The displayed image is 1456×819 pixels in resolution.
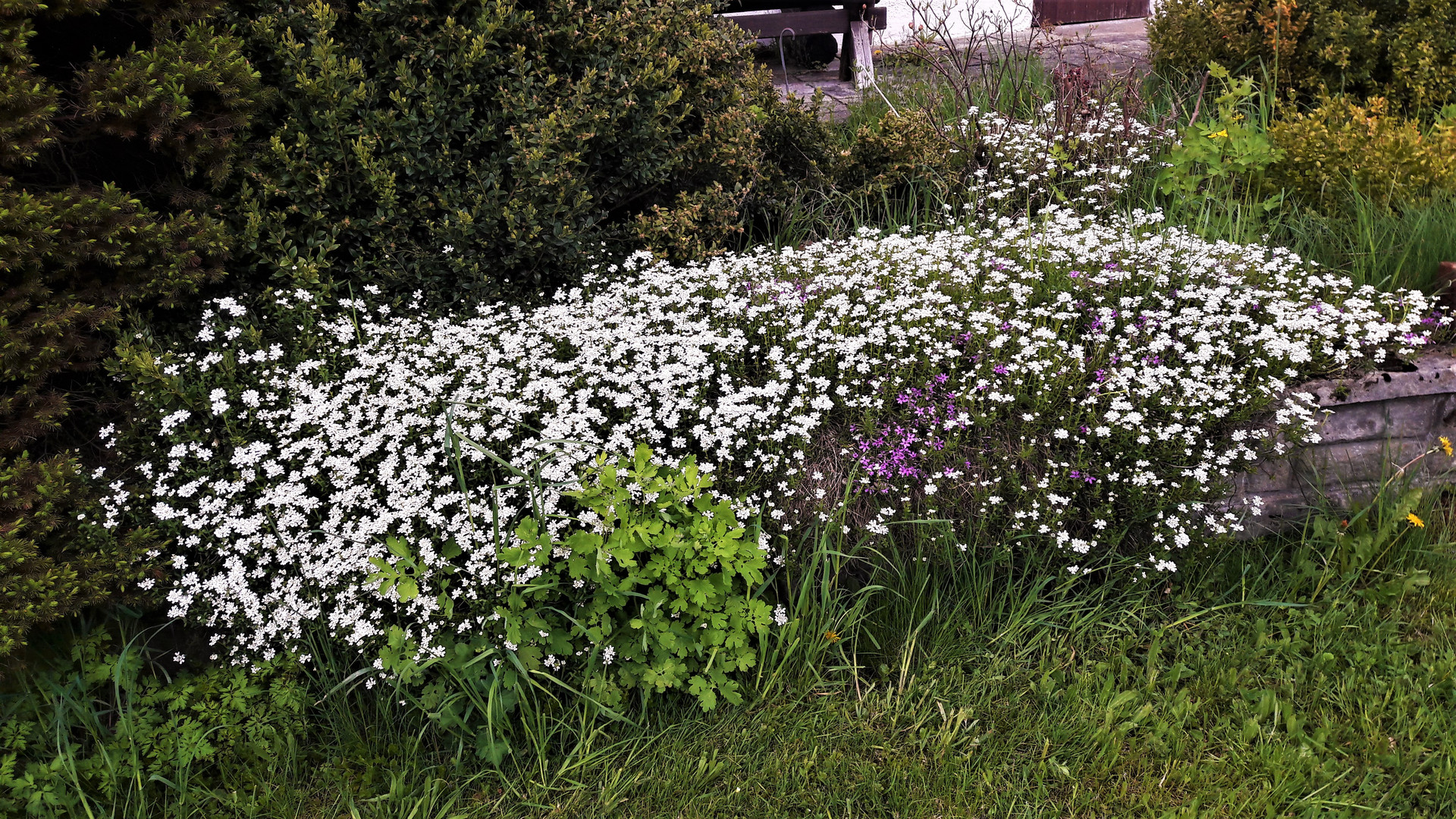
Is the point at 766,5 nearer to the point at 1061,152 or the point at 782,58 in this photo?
the point at 782,58

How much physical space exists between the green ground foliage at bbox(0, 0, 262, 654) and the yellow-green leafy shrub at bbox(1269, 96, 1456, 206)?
5.11m

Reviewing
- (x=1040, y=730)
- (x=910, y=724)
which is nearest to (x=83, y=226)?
(x=910, y=724)

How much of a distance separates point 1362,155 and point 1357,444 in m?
2.01

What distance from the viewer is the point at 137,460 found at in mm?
3318

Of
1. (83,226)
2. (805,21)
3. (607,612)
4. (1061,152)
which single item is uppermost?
(805,21)

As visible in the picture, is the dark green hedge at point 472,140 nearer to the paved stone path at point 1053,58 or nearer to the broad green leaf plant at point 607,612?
the broad green leaf plant at point 607,612

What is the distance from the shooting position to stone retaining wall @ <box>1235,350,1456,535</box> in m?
3.55

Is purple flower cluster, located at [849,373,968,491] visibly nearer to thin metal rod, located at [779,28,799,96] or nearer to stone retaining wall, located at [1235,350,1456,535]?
stone retaining wall, located at [1235,350,1456,535]

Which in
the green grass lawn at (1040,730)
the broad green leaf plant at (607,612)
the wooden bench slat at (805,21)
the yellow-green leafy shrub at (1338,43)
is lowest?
the green grass lawn at (1040,730)

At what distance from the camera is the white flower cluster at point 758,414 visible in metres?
3.05

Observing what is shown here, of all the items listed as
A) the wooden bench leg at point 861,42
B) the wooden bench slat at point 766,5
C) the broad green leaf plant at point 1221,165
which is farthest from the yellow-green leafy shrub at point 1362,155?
the wooden bench slat at point 766,5

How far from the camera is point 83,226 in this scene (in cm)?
312

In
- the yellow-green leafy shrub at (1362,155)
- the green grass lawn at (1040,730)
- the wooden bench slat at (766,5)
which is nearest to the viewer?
the green grass lawn at (1040,730)

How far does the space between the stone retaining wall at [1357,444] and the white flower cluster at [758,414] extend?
0.47 feet
